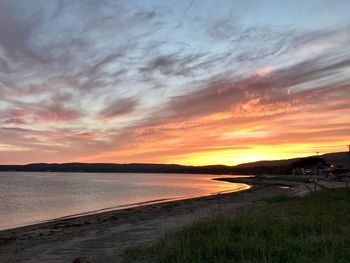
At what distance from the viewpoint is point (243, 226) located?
13727 mm

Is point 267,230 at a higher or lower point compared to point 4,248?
higher

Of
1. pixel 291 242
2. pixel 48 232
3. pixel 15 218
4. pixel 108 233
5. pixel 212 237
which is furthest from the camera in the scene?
pixel 15 218

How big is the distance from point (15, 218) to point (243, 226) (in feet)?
88.2

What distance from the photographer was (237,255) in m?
10.4

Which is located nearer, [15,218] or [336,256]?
[336,256]

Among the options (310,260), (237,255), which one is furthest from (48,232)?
(310,260)

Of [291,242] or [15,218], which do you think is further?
[15,218]

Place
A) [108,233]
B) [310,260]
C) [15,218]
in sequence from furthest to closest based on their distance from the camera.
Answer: [15,218]
[108,233]
[310,260]

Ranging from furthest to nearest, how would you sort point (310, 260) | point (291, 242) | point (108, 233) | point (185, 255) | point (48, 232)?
point (48, 232) < point (108, 233) < point (291, 242) < point (185, 255) < point (310, 260)

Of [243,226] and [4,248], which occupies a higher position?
[243,226]

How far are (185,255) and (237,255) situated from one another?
53.2 inches

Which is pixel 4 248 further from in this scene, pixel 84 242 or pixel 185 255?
pixel 185 255

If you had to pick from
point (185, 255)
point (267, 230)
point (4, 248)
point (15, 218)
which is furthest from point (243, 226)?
point (15, 218)

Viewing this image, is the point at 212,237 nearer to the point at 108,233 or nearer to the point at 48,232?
the point at 108,233
